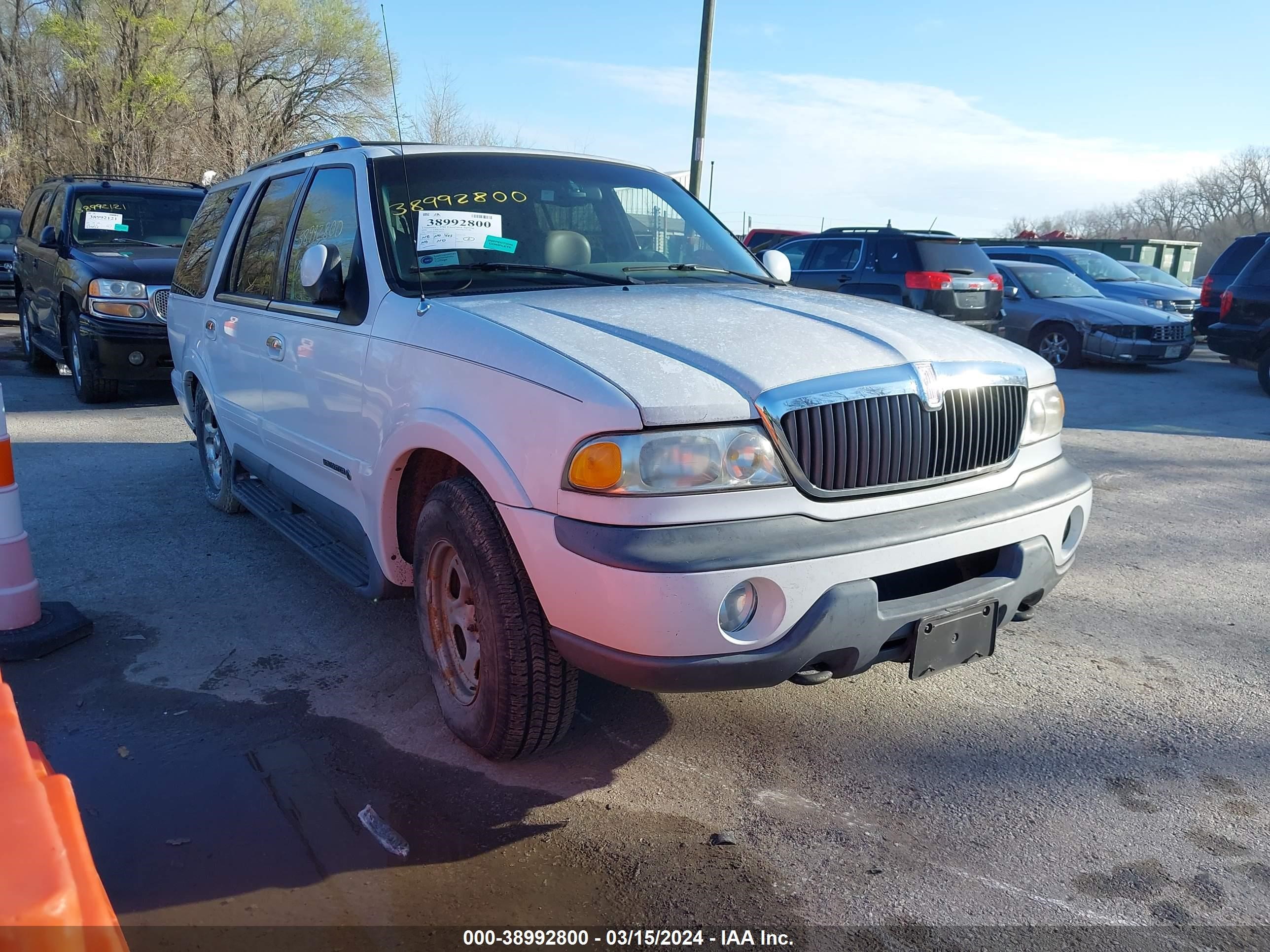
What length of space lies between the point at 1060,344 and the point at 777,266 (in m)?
10.6

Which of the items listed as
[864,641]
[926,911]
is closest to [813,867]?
[926,911]

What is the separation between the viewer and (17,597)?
12.8 feet

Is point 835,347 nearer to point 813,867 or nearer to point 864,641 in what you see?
point 864,641

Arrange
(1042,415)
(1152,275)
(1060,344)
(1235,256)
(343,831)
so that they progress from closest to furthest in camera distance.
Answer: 1. (343,831)
2. (1042,415)
3. (1060,344)
4. (1235,256)
5. (1152,275)

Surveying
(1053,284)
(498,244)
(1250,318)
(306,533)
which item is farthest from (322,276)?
(1053,284)

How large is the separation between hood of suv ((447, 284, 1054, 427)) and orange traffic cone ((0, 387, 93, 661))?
1.96 metres

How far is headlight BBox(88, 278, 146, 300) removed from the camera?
8.77 meters

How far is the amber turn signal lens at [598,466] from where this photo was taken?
99.0 inches

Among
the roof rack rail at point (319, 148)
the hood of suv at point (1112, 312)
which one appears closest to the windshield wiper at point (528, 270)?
the roof rack rail at point (319, 148)

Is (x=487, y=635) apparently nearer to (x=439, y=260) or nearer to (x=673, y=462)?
(x=673, y=462)

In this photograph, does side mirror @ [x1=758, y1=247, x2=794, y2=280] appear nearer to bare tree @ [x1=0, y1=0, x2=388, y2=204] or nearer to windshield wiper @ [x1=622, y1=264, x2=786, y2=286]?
windshield wiper @ [x1=622, y1=264, x2=786, y2=286]

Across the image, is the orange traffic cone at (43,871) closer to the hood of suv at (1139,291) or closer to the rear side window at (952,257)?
the rear side window at (952,257)

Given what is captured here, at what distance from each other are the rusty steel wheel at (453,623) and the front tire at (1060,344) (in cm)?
1193

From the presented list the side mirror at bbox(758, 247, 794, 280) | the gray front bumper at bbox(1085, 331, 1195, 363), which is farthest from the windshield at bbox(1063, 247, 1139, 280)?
the side mirror at bbox(758, 247, 794, 280)
